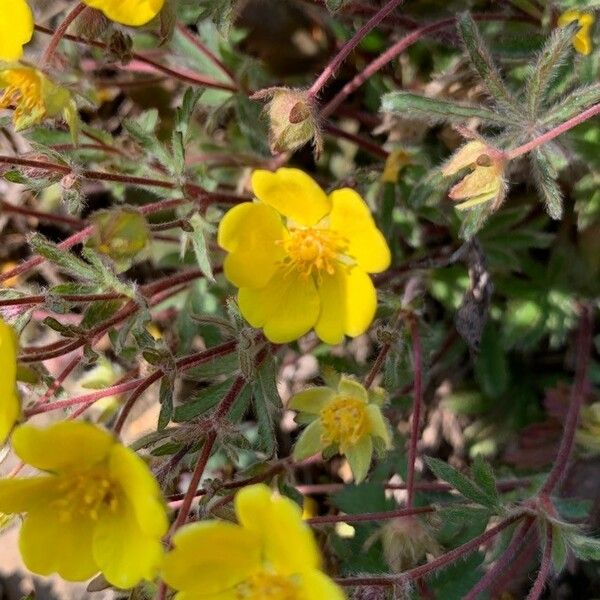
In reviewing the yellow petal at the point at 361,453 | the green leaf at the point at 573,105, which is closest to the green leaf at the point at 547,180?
the green leaf at the point at 573,105

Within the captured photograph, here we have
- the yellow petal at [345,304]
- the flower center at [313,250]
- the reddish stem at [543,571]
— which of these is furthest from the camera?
the flower center at [313,250]

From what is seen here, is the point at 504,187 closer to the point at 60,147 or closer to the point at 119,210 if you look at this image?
the point at 119,210

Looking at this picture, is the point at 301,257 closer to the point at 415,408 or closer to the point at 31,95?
the point at 415,408

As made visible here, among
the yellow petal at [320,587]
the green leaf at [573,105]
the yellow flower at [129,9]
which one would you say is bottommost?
the yellow petal at [320,587]

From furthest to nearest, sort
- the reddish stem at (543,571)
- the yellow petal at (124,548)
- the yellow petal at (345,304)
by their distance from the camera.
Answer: the yellow petal at (345,304)
the reddish stem at (543,571)
the yellow petal at (124,548)

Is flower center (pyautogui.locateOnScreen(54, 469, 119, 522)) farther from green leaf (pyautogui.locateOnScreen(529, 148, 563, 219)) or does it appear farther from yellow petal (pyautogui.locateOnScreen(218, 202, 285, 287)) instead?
green leaf (pyautogui.locateOnScreen(529, 148, 563, 219))

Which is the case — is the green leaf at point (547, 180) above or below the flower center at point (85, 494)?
above

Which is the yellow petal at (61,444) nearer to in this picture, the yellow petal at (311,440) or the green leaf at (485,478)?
the yellow petal at (311,440)

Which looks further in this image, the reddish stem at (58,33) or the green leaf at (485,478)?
the green leaf at (485,478)

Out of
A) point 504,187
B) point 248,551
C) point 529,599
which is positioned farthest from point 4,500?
point 504,187
